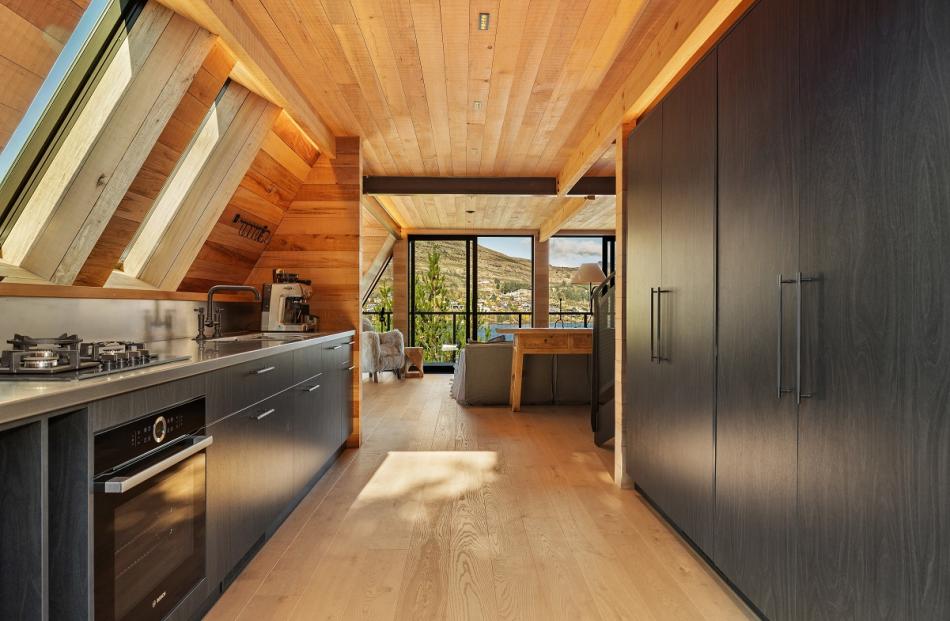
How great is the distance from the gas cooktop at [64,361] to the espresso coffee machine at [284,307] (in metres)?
1.94

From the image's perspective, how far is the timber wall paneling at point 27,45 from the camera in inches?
61.6

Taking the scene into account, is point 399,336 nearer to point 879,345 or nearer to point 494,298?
point 494,298

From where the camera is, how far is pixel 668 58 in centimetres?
249

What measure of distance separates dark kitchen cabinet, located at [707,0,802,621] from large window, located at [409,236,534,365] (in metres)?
7.54

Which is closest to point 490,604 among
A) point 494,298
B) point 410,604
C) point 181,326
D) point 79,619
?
point 410,604

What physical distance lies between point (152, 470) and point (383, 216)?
6306 mm

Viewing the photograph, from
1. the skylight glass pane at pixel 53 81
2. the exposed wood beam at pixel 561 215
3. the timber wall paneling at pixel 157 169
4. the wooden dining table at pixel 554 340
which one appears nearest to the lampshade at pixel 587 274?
the exposed wood beam at pixel 561 215

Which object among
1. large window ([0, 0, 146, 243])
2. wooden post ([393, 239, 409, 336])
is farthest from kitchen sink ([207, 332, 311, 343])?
wooden post ([393, 239, 409, 336])

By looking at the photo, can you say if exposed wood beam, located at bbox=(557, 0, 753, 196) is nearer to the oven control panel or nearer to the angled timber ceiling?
the angled timber ceiling

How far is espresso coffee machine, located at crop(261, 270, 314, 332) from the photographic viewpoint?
12.1 ft

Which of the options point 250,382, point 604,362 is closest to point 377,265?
point 604,362

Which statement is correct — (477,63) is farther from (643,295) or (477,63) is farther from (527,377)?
(527,377)

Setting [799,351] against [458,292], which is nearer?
[799,351]

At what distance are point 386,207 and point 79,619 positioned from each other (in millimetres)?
6480
